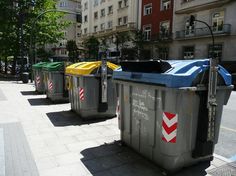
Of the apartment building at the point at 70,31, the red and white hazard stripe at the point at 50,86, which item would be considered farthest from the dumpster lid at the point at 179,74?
the apartment building at the point at 70,31

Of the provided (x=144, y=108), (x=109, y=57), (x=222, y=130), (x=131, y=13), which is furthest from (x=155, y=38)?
(x=144, y=108)

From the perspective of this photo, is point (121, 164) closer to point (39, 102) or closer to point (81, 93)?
point (81, 93)

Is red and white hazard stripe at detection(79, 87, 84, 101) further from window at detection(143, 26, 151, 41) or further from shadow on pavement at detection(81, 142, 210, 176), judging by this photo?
window at detection(143, 26, 151, 41)

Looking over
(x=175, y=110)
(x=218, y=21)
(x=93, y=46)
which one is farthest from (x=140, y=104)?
(x=93, y=46)

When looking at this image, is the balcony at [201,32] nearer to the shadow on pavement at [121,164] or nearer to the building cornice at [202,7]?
the building cornice at [202,7]

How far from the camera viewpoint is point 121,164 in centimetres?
402

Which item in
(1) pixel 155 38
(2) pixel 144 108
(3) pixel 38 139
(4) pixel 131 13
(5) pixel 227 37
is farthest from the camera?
(4) pixel 131 13

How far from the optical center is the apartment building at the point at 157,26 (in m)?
31.4

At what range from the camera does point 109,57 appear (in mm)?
41812

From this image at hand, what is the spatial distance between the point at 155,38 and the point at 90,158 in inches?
1166

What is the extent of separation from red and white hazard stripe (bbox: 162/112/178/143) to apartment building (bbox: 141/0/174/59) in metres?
28.6

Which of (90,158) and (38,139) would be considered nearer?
(90,158)

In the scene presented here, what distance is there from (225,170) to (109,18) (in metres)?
42.1

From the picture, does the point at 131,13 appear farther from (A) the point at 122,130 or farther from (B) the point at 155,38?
(A) the point at 122,130
